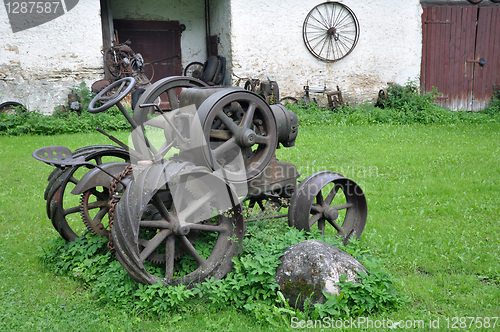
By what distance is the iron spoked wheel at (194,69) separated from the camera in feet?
44.1

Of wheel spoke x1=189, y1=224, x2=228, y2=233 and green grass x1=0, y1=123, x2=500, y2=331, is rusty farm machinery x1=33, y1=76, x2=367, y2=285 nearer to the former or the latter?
wheel spoke x1=189, y1=224, x2=228, y2=233

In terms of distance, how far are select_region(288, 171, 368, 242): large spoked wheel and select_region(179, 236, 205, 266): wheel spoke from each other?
3.52 feet

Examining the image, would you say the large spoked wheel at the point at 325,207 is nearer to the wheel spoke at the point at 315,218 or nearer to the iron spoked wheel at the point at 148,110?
the wheel spoke at the point at 315,218

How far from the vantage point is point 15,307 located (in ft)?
11.7

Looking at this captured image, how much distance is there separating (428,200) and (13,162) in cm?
654

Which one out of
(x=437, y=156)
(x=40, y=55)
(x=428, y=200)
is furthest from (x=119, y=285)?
(x=40, y=55)

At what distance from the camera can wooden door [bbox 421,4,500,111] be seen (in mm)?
13484

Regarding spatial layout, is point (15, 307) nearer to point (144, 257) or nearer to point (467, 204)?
point (144, 257)

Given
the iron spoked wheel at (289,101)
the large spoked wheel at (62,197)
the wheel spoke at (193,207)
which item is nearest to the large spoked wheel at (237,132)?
the wheel spoke at (193,207)

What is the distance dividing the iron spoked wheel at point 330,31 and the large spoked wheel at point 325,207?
9.01 meters

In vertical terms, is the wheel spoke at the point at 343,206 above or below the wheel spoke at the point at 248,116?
below

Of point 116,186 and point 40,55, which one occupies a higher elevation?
point 40,55

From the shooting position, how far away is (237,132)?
4008 mm

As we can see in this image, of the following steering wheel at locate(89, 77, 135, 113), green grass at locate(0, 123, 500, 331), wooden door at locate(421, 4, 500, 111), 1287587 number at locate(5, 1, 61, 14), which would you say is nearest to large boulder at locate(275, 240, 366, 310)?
green grass at locate(0, 123, 500, 331)
